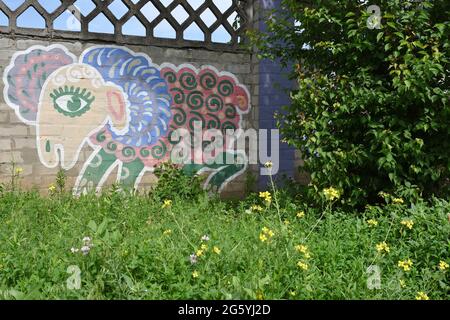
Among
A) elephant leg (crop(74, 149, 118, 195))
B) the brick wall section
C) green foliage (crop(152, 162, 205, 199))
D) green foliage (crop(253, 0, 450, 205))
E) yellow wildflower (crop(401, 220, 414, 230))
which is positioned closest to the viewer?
yellow wildflower (crop(401, 220, 414, 230))

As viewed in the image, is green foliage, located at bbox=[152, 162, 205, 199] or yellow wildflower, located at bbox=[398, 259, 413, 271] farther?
green foliage, located at bbox=[152, 162, 205, 199]

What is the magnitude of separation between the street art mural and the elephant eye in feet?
0.04

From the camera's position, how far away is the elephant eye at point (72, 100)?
505cm

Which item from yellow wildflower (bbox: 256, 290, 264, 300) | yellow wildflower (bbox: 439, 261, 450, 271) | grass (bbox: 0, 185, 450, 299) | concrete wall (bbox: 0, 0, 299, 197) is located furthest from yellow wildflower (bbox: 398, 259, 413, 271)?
concrete wall (bbox: 0, 0, 299, 197)

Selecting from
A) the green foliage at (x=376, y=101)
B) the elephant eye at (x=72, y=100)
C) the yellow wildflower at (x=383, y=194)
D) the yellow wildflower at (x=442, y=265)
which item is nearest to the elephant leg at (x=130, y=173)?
the elephant eye at (x=72, y=100)

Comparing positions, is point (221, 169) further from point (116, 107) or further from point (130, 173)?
point (116, 107)

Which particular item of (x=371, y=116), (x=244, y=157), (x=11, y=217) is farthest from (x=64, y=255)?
(x=244, y=157)

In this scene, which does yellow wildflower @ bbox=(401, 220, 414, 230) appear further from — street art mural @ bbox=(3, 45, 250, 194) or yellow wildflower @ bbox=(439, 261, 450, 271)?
street art mural @ bbox=(3, 45, 250, 194)

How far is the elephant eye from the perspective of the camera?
16.6ft

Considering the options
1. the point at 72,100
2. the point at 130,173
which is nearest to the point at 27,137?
the point at 72,100

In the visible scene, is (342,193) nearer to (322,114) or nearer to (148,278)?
(322,114)
